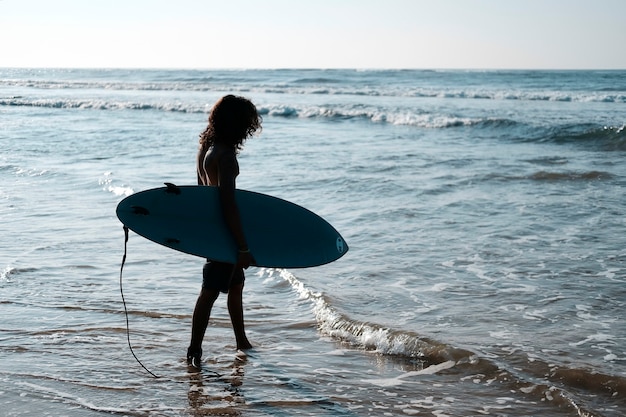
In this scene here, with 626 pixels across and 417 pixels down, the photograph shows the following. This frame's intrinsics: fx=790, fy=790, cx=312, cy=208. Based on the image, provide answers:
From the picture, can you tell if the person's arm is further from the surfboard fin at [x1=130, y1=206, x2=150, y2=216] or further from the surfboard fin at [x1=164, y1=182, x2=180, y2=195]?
the surfboard fin at [x1=130, y1=206, x2=150, y2=216]

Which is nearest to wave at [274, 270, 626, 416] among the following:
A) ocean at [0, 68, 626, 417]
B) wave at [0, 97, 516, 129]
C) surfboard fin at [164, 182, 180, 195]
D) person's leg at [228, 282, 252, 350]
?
ocean at [0, 68, 626, 417]

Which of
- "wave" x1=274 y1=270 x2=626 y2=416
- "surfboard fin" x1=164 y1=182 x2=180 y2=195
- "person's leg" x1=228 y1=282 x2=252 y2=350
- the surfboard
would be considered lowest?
"wave" x1=274 y1=270 x2=626 y2=416

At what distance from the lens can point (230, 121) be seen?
4.04m

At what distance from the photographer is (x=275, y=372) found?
4.36 meters

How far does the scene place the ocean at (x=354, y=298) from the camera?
402 cm

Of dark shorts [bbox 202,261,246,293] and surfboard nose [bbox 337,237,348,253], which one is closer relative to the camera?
dark shorts [bbox 202,261,246,293]

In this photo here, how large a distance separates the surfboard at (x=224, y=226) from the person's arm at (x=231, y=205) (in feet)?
0.20

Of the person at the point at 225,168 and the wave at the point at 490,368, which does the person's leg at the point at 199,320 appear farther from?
the wave at the point at 490,368

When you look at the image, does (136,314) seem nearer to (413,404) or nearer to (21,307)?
(21,307)

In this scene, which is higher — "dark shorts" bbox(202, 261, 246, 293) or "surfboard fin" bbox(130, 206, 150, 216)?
"surfboard fin" bbox(130, 206, 150, 216)

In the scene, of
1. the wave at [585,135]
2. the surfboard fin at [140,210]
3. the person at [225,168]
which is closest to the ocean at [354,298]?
the person at [225,168]

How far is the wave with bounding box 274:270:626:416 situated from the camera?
403 centimetres

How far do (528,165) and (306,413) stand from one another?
9.90 meters

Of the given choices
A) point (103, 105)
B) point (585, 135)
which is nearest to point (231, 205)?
point (585, 135)
